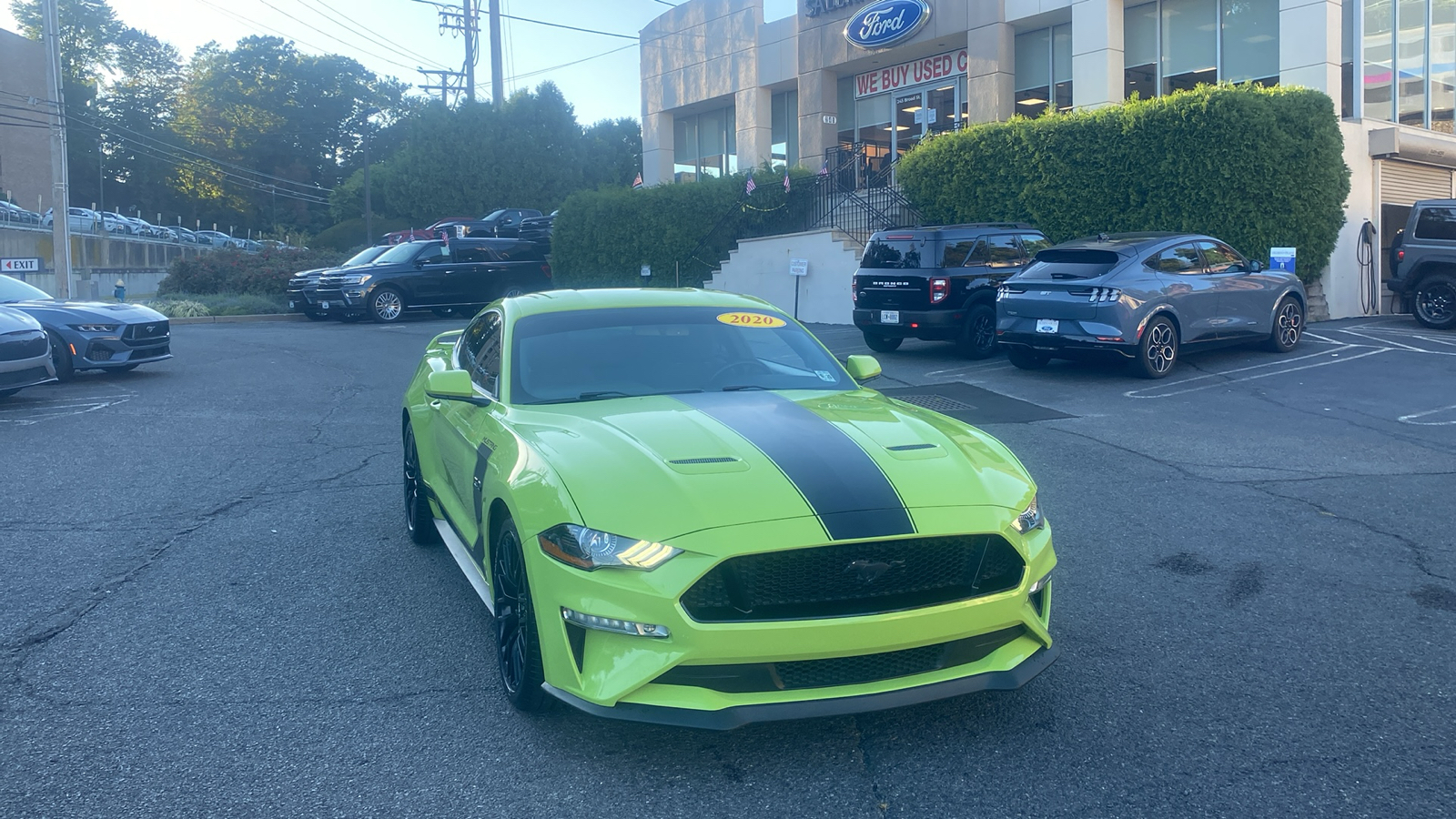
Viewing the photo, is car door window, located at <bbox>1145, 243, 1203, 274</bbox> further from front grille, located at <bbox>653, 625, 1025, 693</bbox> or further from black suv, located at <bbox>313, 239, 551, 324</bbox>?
black suv, located at <bbox>313, 239, 551, 324</bbox>

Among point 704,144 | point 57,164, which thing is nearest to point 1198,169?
point 704,144

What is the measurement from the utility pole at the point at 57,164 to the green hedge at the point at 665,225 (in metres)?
11.7

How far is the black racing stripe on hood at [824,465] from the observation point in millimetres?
3561

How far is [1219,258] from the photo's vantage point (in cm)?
1373

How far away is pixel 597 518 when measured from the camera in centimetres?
356

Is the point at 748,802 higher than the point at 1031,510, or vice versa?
the point at 1031,510

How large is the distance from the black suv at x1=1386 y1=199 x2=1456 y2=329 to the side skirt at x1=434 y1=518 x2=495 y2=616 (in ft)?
52.9

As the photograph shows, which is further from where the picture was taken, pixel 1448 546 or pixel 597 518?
pixel 1448 546

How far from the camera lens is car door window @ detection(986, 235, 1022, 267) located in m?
15.1

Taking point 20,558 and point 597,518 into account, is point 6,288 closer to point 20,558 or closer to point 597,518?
point 20,558

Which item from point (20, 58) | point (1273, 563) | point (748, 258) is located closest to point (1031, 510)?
point (1273, 563)

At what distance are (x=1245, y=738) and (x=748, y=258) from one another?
68.8ft

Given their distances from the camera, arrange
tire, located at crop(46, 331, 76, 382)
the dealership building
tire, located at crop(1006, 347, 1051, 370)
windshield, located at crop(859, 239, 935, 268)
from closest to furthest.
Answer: tire, located at crop(46, 331, 76, 382)
tire, located at crop(1006, 347, 1051, 370)
windshield, located at crop(859, 239, 935, 268)
the dealership building

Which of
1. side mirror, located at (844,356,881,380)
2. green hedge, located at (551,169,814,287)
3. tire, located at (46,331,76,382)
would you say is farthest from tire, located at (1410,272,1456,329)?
tire, located at (46,331,76,382)
